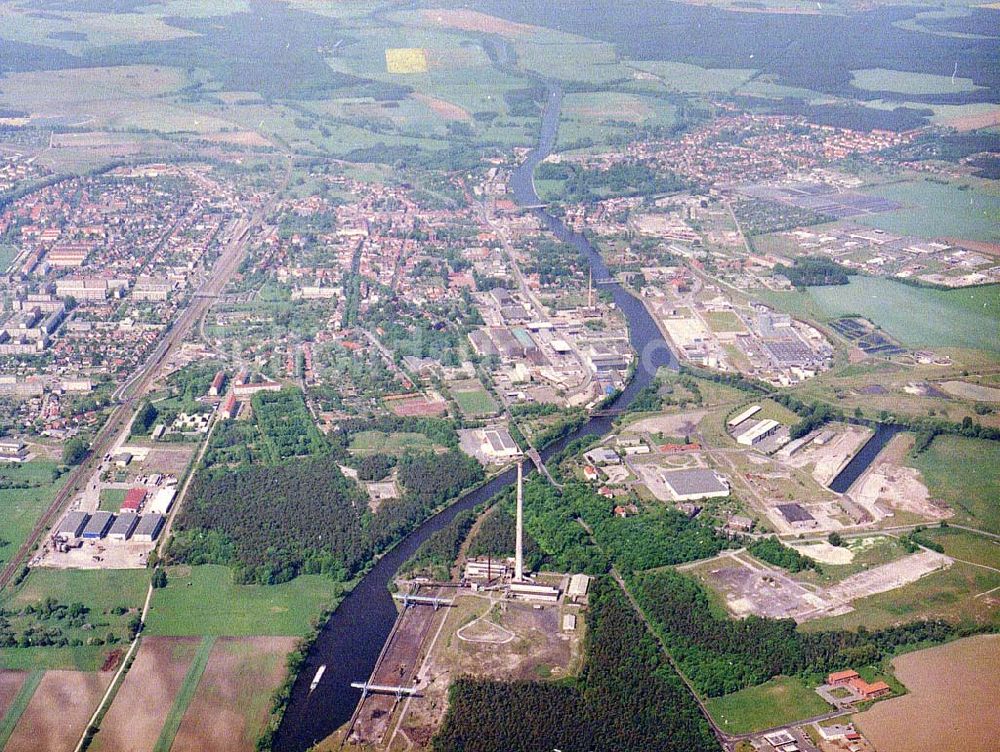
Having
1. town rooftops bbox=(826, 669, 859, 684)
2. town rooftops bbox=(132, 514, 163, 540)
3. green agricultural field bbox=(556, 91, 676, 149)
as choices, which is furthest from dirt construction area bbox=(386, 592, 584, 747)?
green agricultural field bbox=(556, 91, 676, 149)

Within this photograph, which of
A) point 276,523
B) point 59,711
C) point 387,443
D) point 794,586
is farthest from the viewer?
point 387,443

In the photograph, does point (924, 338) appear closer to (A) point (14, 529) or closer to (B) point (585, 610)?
(B) point (585, 610)

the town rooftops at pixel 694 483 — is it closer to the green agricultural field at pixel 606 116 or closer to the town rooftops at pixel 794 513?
the town rooftops at pixel 794 513

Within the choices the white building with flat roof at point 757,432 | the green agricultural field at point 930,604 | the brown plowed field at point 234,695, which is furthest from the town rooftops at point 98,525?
the white building with flat roof at point 757,432

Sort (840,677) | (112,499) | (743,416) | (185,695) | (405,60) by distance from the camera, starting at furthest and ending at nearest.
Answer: (405,60), (743,416), (112,499), (840,677), (185,695)

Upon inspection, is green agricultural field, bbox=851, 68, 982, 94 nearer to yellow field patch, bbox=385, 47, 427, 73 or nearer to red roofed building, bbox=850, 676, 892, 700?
yellow field patch, bbox=385, 47, 427, 73

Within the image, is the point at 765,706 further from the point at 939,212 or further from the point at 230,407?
the point at 939,212

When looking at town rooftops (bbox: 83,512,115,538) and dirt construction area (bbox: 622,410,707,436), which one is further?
dirt construction area (bbox: 622,410,707,436)

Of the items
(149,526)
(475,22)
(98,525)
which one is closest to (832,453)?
(149,526)
